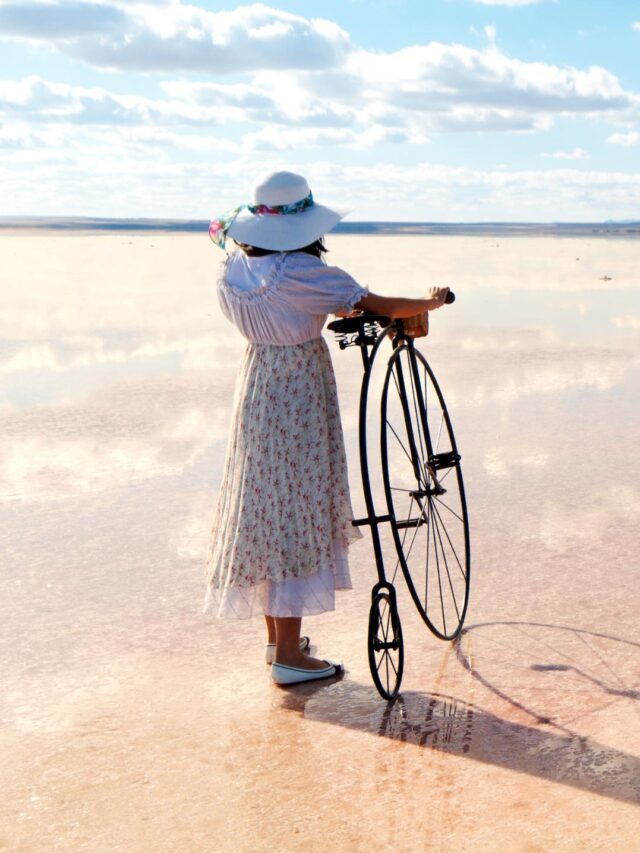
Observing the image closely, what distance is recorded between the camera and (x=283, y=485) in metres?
4.36

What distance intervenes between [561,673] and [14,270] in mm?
27898

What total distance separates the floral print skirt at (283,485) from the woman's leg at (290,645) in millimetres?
53

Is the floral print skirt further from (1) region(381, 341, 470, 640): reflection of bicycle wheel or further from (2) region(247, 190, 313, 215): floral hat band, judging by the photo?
(2) region(247, 190, 313, 215): floral hat band

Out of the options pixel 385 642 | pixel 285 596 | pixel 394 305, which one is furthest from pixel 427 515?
pixel 394 305

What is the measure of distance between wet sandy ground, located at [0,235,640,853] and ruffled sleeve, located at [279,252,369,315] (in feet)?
4.56

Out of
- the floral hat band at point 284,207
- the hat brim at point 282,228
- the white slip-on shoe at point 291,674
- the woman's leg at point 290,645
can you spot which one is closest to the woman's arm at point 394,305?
the hat brim at point 282,228

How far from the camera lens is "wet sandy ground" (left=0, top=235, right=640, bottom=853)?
3.47 metres

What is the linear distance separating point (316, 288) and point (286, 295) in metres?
Answer: 0.11

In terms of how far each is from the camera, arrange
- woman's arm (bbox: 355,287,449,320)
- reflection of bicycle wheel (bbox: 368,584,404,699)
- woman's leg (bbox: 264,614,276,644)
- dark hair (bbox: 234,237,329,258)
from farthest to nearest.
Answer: woman's leg (bbox: 264,614,276,644), dark hair (bbox: 234,237,329,258), woman's arm (bbox: 355,287,449,320), reflection of bicycle wheel (bbox: 368,584,404,699)

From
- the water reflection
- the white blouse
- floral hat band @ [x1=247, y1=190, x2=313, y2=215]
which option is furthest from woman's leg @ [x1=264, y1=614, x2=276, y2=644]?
floral hat band @ [x1=247, y1=190, x2=313, y2=215]

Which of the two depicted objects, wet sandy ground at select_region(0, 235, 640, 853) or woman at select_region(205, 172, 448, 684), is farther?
woman at select_region(205, 172, 448, 684)

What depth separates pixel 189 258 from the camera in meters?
38.8

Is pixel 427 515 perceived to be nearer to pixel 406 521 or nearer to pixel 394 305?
pixel 406 521

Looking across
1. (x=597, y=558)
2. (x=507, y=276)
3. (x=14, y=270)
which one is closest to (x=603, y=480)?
(x=597, y=558)
